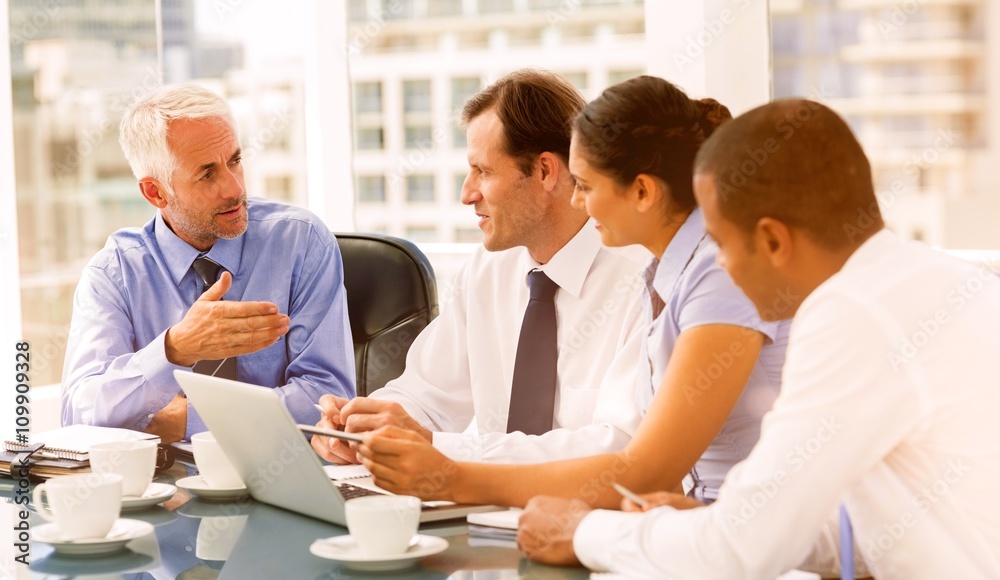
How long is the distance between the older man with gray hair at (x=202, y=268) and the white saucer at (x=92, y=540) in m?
0.75

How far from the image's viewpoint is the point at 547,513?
1228 millimetres

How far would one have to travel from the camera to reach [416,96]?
6254 millimetres

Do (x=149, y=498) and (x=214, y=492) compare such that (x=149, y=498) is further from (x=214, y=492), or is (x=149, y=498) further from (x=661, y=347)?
(x=661, y=347)

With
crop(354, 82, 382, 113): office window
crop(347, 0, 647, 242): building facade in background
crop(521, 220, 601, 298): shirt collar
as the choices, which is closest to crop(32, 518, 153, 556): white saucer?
crop(521, 220, 601, 298): shirt collar

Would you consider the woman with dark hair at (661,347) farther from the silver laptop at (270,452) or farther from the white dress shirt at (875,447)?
the white dress shirt at (875,447)

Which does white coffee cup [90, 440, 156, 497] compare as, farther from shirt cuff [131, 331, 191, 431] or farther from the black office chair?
the black office chair

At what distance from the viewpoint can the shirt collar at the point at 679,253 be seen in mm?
1546

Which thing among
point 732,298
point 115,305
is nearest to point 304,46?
point 115,305

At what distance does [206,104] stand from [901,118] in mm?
2140

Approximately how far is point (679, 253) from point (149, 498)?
824 millimetres

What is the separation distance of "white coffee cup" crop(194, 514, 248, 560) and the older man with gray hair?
2.21 ft

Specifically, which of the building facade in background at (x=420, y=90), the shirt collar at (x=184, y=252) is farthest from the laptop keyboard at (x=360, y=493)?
the shirt collar at (x=184, y=252)

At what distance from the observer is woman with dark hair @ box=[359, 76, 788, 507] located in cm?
141

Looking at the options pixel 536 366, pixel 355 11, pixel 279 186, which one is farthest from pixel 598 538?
pixel 279 186
